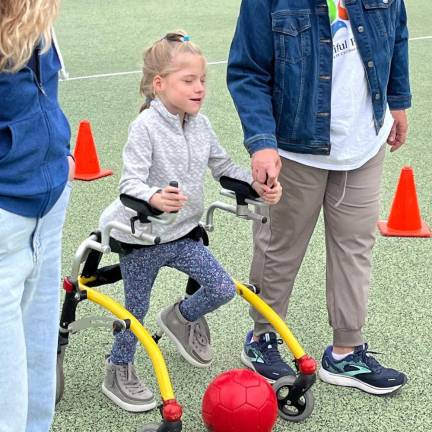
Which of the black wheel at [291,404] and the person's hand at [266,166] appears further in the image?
the black wheel at [291,404]

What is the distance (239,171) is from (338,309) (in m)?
0.75

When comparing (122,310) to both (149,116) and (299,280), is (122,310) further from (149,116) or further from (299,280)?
(299,280)

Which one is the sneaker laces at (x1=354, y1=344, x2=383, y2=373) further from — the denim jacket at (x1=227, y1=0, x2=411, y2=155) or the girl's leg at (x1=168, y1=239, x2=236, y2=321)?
the denim jacket at (x1=227, y1=0, x2=411, y2=155)

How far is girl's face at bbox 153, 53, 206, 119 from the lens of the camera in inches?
137

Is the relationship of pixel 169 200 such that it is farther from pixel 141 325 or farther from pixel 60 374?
pixel 60 374

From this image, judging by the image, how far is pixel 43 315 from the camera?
275 cm

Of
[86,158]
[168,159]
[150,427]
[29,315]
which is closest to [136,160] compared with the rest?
[168,159]

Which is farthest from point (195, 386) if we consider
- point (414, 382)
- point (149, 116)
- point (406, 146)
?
point (406, 146)

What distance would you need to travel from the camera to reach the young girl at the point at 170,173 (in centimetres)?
345

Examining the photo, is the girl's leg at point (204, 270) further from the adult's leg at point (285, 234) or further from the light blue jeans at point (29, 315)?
the light blue jeans at point (29, 315)

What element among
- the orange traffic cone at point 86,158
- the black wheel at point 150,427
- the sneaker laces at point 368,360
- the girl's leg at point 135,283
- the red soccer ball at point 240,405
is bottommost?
the orange traffic cone at point 86,158

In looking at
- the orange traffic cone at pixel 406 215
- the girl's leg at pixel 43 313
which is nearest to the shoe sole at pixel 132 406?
the girl's leg at pixel 43 313

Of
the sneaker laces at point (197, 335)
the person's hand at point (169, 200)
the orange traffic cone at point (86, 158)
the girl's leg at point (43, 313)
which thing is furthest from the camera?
the orange traffic cone at point (86, 158)

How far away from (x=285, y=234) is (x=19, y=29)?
175 centimetres
